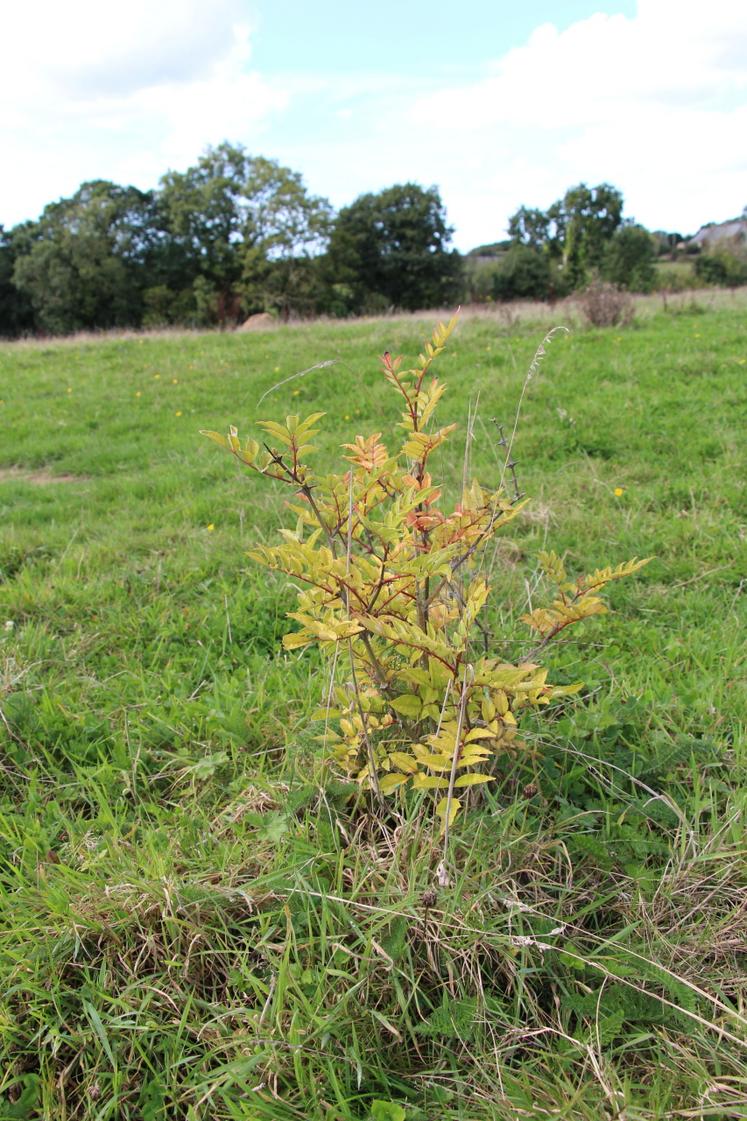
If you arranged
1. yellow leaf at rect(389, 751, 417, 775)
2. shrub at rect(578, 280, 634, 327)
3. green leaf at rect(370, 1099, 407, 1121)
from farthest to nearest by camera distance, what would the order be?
1. shrub at rect(578, 280, 634, 327)
2. yellow leaf at rect(389, 751, 417, 775)
3. green leaf at rect(370, 1099, 407, 1121)

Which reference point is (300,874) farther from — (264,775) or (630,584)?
(630,584)

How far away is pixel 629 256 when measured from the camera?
37719mm

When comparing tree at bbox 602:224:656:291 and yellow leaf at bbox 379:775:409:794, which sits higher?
tree at bbox 602:224:656:291

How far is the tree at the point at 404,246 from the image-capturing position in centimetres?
4103

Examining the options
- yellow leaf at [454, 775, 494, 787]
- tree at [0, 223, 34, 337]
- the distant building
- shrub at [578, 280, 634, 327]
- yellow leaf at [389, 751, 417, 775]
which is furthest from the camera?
the distant building

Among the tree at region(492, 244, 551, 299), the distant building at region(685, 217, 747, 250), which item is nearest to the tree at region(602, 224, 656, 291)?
the tree at region(492, 244, 551, 299)

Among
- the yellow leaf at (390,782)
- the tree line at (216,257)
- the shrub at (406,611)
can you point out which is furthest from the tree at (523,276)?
the yellow leaf at (390,782)

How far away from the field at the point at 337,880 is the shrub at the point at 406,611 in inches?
7.2

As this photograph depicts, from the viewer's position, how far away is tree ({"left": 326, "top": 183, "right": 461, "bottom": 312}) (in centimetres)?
4103

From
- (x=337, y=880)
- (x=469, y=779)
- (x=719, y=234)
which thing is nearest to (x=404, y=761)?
(x=469, y=779)

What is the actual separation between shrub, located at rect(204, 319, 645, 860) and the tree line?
3285cm

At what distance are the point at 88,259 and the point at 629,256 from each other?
27952 millimetres

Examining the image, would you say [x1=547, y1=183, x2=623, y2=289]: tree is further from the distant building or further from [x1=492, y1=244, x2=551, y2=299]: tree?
the distant building

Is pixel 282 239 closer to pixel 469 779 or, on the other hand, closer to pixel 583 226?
pixel 583 226
